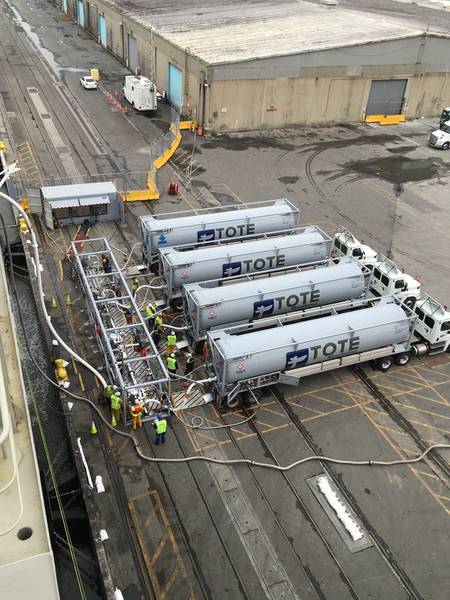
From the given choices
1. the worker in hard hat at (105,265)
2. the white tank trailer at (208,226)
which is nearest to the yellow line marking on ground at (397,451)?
the white tank trailer at (208,226)

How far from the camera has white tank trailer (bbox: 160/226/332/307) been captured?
28.6 meters

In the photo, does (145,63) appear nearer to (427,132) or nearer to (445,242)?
(427,132)

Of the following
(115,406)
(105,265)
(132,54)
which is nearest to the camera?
(115,406)

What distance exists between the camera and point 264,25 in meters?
63.9

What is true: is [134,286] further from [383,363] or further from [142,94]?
[142,94]

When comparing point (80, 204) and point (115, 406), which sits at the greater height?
point (80, 204)

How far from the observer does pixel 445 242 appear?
38562 millimetres

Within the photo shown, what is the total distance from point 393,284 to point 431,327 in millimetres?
3660

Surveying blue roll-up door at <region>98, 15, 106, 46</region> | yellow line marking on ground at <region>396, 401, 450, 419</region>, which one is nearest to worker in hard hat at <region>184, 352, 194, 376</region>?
yellow line marking on ground at <region>396, 401, 450, 419</region>

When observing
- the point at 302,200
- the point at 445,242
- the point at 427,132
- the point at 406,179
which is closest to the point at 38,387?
the point at 302,200

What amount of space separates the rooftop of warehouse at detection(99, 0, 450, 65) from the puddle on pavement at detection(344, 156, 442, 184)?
13.7 meters

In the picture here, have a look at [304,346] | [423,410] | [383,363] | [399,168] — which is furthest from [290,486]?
Answer: [399,168]

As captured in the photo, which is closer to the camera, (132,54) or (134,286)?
(134,286)

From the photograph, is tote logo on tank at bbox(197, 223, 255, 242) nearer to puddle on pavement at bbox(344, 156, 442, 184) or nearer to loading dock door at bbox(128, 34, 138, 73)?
puddle on pavement at bbox(344, 156, 442, 184)
